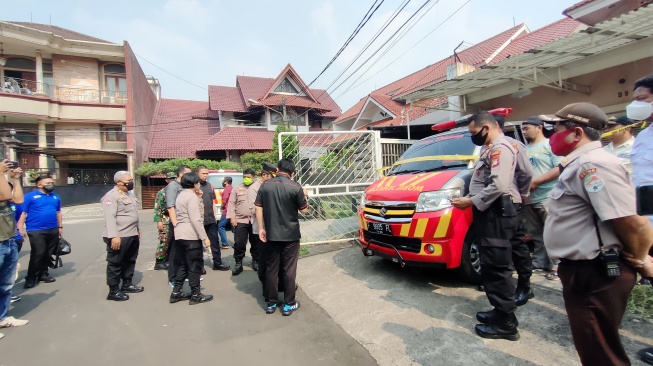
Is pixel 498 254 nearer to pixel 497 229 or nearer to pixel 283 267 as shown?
pixel 497 229

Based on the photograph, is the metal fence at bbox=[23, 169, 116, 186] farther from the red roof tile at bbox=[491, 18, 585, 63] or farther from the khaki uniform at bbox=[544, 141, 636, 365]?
the khaki uniform at bbox=[544, 141, 636, 365]

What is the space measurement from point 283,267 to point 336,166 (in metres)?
2.97

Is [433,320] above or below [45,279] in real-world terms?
below

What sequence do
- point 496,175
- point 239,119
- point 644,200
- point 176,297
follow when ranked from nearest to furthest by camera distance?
point 644,200
point 496,175
point 176,297
point 239,119

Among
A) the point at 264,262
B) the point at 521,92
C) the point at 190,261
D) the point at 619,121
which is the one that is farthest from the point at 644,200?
the point at 521,92

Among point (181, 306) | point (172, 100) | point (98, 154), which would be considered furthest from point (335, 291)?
point (172, 100)

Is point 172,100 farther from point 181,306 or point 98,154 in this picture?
point 181,306

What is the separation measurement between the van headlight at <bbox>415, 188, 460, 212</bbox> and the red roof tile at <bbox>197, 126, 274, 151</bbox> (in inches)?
686

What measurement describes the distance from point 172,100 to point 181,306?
27.0 metres

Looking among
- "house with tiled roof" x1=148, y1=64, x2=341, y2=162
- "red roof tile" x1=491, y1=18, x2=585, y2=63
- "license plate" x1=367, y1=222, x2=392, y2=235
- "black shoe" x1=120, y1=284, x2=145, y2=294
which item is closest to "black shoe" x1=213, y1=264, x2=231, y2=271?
"black shoe" x1=120, y1=284, x2=145, y2=294

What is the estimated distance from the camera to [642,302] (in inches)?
117

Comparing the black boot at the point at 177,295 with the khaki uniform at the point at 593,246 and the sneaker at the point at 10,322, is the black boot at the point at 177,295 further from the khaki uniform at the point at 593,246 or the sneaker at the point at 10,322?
the khaki uniform at the point at 593,246

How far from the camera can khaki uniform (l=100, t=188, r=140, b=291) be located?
13.6 feet

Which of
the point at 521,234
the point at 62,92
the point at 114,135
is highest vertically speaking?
the point at 62,92
